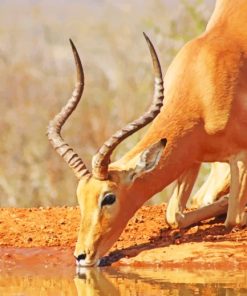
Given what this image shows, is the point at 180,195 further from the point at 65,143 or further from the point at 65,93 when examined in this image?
the point at 65,93

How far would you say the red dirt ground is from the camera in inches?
625

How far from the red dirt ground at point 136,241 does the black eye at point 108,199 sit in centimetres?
62

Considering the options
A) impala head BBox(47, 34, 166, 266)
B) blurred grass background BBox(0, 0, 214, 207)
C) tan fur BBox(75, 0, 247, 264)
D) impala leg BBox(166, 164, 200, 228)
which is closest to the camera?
impala head BBox(47, 34, 166, 266)

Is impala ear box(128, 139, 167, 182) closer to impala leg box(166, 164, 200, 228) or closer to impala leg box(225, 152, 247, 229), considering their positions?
impala leg box(166, 164, 200, 228)

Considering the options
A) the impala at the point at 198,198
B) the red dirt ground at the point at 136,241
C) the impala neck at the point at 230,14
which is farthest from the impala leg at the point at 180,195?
the impala neck at the point at 230,14

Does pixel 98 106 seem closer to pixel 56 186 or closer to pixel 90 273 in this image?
pixel 56 186

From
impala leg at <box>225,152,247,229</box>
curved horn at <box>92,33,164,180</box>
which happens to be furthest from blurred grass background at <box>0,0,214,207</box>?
curved horn at <box>92,33,164,180</box>

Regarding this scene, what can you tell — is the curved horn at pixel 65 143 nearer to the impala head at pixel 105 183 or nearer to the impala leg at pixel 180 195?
the impala head at pixel 105 183

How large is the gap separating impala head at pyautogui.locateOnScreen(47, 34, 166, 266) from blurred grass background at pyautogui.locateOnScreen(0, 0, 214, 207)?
8.04 meters

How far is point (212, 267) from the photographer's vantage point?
15578 millimetres

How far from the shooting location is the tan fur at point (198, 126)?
53.5 feet

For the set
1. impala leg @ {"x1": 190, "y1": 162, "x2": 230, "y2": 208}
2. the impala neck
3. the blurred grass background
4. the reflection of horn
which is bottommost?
the reflection of horn

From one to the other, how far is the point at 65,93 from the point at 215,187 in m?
11.1

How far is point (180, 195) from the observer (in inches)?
691
